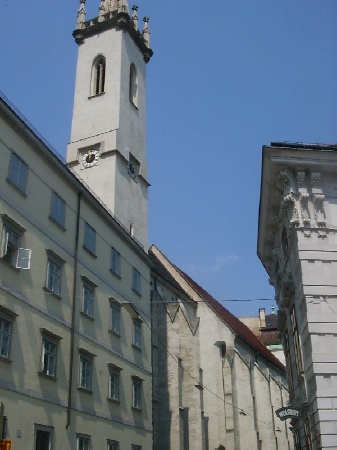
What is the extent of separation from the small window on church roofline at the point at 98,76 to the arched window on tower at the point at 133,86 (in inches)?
87.9

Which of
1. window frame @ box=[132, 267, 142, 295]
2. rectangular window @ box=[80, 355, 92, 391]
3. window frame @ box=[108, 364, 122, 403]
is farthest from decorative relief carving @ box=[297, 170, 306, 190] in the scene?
window frame @ box=[132, 267, 142, 295]

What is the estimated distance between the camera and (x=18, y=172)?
62.0 feet

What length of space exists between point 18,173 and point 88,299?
639cm

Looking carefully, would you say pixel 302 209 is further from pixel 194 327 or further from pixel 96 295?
pixel 194 327

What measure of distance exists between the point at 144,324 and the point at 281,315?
9.37 metres

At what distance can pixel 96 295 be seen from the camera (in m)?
23.3

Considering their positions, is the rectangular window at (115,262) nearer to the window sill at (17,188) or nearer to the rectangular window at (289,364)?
the window sill at (17,188)

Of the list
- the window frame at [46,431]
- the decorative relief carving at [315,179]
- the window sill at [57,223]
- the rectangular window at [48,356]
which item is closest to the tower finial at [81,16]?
the window sill at [57,223]

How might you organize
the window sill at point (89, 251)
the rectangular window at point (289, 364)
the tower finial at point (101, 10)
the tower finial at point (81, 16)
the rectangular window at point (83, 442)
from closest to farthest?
the rectangular window at point (83, 442)
the rectangular window at point (289, 364)
the window sill at point (89, 251)
the tower finial at point (101, 10)
the tower finial at point (81, 16)

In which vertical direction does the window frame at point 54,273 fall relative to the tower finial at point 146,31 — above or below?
below

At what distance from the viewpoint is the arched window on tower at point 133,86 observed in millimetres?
40719

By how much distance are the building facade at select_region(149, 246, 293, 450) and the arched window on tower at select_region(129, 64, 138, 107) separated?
12.4m

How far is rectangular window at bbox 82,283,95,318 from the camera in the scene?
2218 cm

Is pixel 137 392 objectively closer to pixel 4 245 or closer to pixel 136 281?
pixel 136 281
